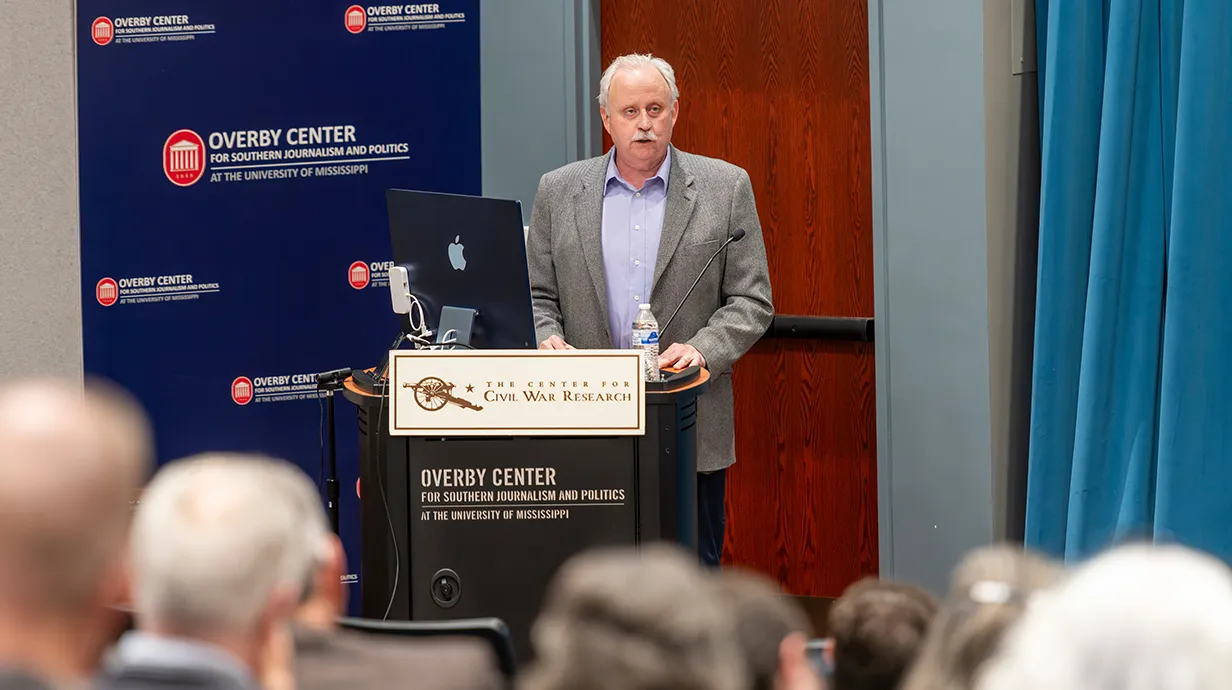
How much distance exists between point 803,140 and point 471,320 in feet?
6.39

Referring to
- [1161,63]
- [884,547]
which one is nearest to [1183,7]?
[1161,63]

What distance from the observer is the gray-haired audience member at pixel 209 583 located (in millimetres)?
1391

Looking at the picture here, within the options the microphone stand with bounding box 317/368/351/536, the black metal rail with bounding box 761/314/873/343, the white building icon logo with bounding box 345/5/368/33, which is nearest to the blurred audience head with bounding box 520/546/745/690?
the microphone stand with bounding box 317/368/351/536

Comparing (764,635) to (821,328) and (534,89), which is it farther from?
(534,89)

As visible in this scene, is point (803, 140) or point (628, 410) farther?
point (803, 140)

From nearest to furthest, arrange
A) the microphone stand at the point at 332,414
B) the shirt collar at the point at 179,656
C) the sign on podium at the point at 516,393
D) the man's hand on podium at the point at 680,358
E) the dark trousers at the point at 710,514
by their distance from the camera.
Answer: the shirt collar at the point at 179,656 < the sign on podium at the point at 516,393 < the man's hand on podium at the point at 680,358 < the microphone stand at the point at 332,414 < the dark trousers at the point at 710,514

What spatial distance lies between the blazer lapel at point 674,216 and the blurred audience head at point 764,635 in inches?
101

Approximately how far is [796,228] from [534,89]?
3.45ft

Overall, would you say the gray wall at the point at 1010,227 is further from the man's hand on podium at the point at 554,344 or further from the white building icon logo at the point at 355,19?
the white building icon logo at the point at 355,19

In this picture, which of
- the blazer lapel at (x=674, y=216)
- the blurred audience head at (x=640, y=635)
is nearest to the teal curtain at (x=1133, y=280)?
the blazer lapel at (x=674, y=216)

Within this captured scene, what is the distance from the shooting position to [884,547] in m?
4.67

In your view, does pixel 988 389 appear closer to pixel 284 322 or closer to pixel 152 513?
pixel 284 322

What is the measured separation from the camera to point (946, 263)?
4.45m

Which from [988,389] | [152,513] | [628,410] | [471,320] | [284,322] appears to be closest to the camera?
[152,513]
